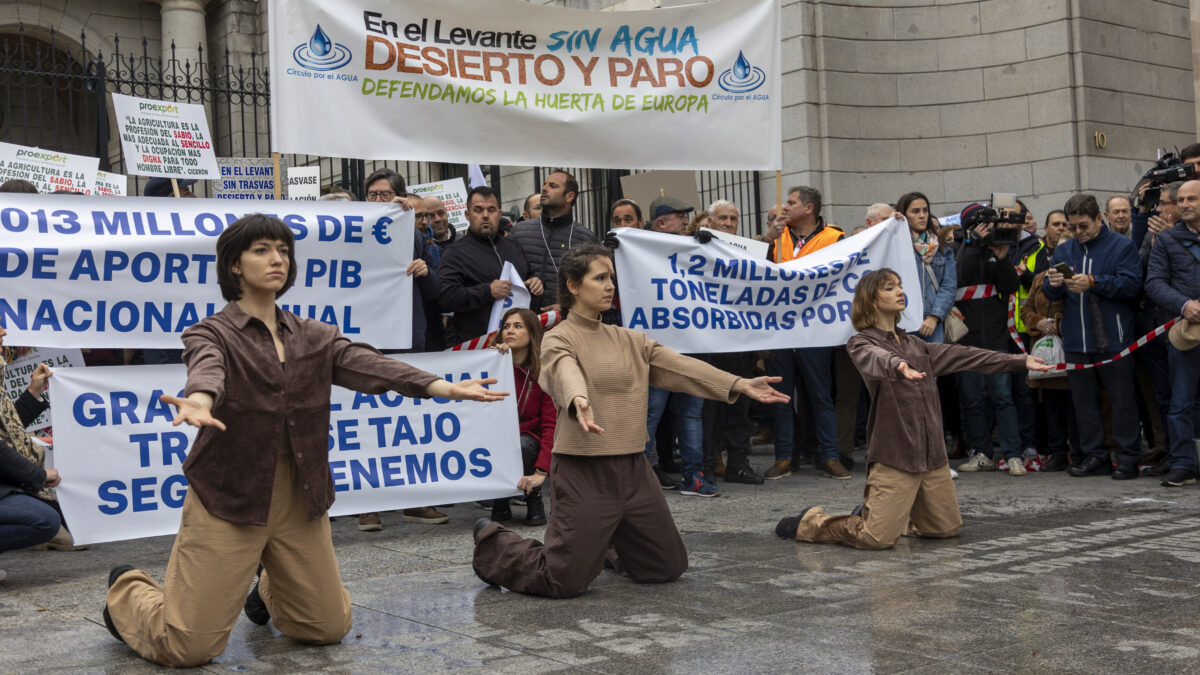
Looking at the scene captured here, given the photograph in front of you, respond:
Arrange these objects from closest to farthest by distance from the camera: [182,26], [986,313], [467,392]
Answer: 1. [467,392]
2. [986,313]
3. [182,26]

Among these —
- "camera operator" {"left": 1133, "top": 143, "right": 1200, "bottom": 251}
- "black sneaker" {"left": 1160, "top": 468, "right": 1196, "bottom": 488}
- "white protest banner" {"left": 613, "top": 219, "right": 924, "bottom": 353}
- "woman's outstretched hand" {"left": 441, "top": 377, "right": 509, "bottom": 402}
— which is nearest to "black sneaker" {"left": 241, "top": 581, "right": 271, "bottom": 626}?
"woman's outstretched hand" {"left": 441, "top": 377, "right": 509, "bottom": 402}

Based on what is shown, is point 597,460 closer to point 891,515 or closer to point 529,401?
point 891,515

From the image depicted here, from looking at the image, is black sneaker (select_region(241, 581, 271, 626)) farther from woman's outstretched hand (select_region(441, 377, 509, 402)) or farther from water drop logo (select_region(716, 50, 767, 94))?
water drop logo (select_region(716, 50, 767, 94))

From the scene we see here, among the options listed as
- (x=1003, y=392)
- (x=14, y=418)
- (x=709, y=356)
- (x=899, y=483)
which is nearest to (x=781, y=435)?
(x=709, y=356)

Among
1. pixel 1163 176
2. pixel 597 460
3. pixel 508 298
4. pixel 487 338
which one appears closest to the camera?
pixel 597 460

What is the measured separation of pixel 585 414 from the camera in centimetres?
541

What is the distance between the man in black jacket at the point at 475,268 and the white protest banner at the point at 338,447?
742 millimetres

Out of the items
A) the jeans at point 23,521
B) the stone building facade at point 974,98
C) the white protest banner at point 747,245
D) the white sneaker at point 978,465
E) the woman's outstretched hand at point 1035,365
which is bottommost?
the white sneaker at point 978,465

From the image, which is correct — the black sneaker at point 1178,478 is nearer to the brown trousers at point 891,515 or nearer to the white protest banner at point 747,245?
the brown trousers at point 891,515

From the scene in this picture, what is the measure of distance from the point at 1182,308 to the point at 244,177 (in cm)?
883

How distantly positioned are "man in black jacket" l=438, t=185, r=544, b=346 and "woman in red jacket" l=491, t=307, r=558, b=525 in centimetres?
43

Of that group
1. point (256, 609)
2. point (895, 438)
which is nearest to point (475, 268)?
point (895, 438)

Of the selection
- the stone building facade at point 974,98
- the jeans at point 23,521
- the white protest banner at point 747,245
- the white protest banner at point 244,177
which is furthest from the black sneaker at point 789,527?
the stone building facade at point 974,98

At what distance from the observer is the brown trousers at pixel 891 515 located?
6762 millimetres
